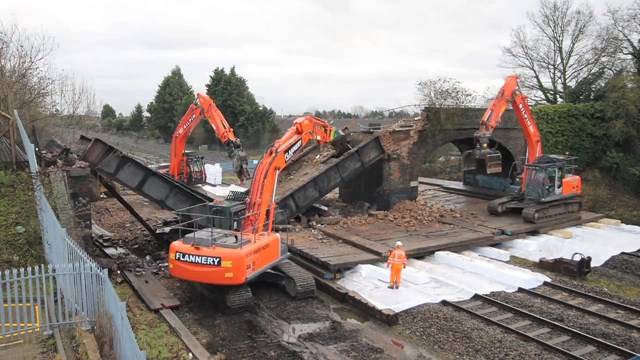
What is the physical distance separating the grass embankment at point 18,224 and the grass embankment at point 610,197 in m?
25.5

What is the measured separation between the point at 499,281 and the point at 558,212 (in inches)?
260

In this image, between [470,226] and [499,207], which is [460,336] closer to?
[470,226]

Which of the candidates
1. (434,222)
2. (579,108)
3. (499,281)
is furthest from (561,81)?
(499,281)

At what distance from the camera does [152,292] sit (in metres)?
11.4

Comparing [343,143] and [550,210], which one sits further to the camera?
[343,143]

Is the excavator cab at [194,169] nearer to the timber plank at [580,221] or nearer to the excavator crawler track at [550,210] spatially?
the excavator crawler track at [550,210]

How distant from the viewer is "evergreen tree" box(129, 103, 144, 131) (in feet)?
227

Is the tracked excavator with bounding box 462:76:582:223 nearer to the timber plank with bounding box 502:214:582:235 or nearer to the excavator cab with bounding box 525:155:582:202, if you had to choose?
the excavator cab with bounding box 525:155:582:202

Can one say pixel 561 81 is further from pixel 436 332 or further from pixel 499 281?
pixel 436 332

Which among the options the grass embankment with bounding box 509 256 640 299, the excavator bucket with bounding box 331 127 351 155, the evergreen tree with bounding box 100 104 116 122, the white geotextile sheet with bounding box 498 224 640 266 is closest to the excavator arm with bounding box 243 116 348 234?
the excavator bucket with bounding box 331 127 351 155

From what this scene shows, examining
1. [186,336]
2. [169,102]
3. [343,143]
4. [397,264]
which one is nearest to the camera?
[186,336]

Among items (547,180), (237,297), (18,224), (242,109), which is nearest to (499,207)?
(547,180)

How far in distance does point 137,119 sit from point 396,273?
64.2 m

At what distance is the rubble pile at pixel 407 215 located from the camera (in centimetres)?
1728
